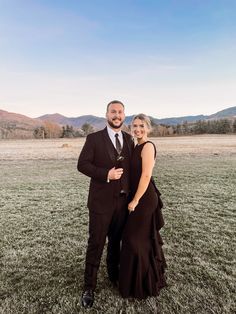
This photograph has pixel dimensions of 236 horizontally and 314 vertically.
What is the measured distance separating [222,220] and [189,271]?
9.68ft

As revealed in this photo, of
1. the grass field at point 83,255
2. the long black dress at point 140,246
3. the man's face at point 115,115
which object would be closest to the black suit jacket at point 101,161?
the man's face at point 115,115

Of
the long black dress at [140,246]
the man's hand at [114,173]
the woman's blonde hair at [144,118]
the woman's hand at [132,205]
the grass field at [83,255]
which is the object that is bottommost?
the grass field at [83,255]

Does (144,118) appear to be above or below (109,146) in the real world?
above

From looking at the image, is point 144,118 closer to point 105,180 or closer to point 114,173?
point 114,173

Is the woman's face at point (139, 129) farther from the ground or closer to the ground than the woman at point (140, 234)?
farther from the ground

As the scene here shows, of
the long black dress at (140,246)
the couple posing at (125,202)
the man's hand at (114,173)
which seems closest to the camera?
the man's hand at (114,173)

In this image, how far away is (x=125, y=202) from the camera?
12.3 ft

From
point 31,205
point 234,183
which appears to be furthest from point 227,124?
point 31,205

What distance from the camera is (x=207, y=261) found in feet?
16.3

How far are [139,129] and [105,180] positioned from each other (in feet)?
2.35

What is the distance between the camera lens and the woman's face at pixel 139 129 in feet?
11.8

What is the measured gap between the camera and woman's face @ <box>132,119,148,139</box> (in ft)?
11.8

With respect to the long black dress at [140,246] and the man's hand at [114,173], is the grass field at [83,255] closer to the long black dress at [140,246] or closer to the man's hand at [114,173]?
the long black dress at [140,246]

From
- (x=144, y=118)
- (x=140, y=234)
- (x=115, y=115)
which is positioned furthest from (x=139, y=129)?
(x=140, y=234)
